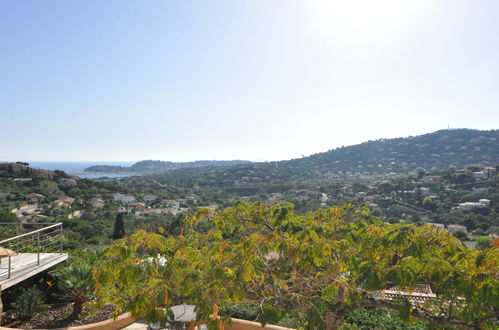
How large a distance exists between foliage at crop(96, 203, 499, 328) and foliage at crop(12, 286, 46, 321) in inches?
144

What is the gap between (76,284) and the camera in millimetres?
6750

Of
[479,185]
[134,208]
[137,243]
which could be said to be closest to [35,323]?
[137,243]

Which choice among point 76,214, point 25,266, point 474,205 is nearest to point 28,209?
point 76,214

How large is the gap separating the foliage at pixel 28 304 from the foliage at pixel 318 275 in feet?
12.0

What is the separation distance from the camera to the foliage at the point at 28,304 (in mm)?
6246

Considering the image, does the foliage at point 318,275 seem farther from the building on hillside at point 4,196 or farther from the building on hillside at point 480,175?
the building on hillside at point 480,175

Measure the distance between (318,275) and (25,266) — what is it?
253 inches

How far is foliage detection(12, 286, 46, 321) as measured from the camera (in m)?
6.25

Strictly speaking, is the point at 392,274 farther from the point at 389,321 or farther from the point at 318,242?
the point at 389,321

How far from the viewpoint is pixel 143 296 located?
9.68 ft

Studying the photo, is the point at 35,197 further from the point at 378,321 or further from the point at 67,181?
the point at 378,321

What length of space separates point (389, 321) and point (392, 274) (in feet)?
14.3

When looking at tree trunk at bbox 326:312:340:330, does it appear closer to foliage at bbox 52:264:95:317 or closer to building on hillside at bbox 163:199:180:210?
foliage at bbox 52:264:95:317

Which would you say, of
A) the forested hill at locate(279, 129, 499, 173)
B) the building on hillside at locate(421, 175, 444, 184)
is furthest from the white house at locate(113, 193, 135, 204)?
the forested hill at locate(279, 129, 499, 173)
